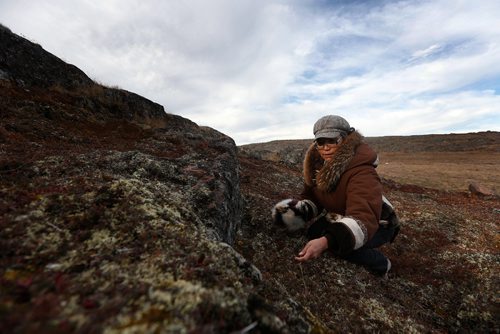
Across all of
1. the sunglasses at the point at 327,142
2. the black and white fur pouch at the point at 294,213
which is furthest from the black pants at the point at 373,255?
the sunglasses at the point at 327,142

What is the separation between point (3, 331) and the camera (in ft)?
5.28

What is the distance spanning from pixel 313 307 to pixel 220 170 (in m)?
3.69

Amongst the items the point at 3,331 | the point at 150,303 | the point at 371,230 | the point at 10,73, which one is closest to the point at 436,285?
the point at 371,230

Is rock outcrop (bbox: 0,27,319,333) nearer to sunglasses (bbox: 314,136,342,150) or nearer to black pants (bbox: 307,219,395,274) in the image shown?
sunglasses (bbox: 314,136,342,150)

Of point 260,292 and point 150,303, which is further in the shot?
point 260,292

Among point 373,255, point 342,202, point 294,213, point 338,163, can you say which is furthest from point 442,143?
point 338,163

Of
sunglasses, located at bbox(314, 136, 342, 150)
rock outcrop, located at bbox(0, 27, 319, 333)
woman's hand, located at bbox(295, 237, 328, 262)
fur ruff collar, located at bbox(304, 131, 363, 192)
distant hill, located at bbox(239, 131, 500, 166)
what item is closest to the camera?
rock outcrop, located at bbox(0, 27, 319, 333)

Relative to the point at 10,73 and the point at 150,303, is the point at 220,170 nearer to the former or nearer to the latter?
the point at 150,303

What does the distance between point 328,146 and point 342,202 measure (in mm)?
1119

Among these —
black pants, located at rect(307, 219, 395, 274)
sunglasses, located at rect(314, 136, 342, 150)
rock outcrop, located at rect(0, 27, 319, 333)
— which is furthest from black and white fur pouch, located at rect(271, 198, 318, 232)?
sunglasses, located at rect(314, 136, 342, 150)

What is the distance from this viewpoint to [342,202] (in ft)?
18.5

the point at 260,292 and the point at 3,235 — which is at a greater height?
the point at 3,235

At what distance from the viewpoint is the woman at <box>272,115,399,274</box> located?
435 centimetres

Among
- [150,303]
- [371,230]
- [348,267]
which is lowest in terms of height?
[348,267]
